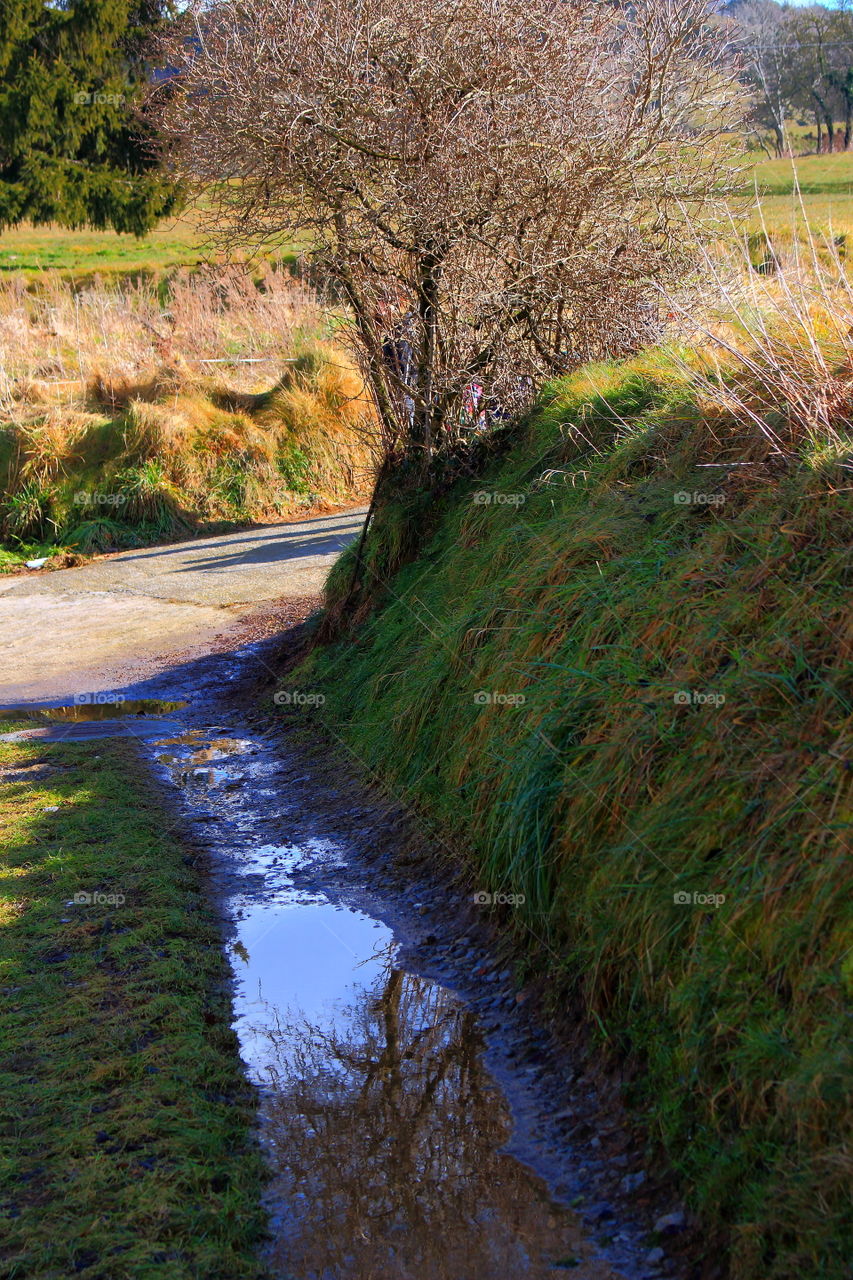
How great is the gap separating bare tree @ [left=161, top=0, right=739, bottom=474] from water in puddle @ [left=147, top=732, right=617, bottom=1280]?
4.28 metres

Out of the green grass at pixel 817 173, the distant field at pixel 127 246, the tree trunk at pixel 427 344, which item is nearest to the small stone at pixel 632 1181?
the tree trunk at pixel 427 344

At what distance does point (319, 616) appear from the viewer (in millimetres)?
9539

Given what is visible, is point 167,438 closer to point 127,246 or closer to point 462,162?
point 462,162

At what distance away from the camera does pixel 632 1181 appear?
3.15m

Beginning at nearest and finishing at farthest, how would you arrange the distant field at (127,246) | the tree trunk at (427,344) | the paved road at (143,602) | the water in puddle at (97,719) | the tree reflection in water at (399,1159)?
1. the tree reflection in water at (399,1159)
2. the tree trunk at (427,344)
3. the water in puddle at (97,719)
4. the paved road at (143,602)
5. the distant field at (127,246)

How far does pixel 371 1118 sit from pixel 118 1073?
82cm

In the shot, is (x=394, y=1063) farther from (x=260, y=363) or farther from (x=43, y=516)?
(x=260, y=363)

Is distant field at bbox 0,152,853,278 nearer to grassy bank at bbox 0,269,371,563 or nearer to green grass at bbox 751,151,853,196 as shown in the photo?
green grass at bbox 751,151,853,196

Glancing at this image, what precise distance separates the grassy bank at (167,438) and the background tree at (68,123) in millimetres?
17039

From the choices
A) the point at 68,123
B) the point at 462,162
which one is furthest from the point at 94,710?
→ the point at 68,123

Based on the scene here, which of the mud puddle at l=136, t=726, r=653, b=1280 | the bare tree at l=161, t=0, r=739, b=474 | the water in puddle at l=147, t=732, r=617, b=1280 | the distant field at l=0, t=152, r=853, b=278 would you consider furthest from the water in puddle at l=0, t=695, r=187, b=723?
the distant field at l=0, t=152, r=853, b=278

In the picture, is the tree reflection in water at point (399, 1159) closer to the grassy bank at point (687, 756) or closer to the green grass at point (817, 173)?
the grassy bank at point (687, 756)

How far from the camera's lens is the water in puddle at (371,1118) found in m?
3.00

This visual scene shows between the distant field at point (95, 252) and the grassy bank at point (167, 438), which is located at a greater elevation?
the distant field at point (95, 252)
